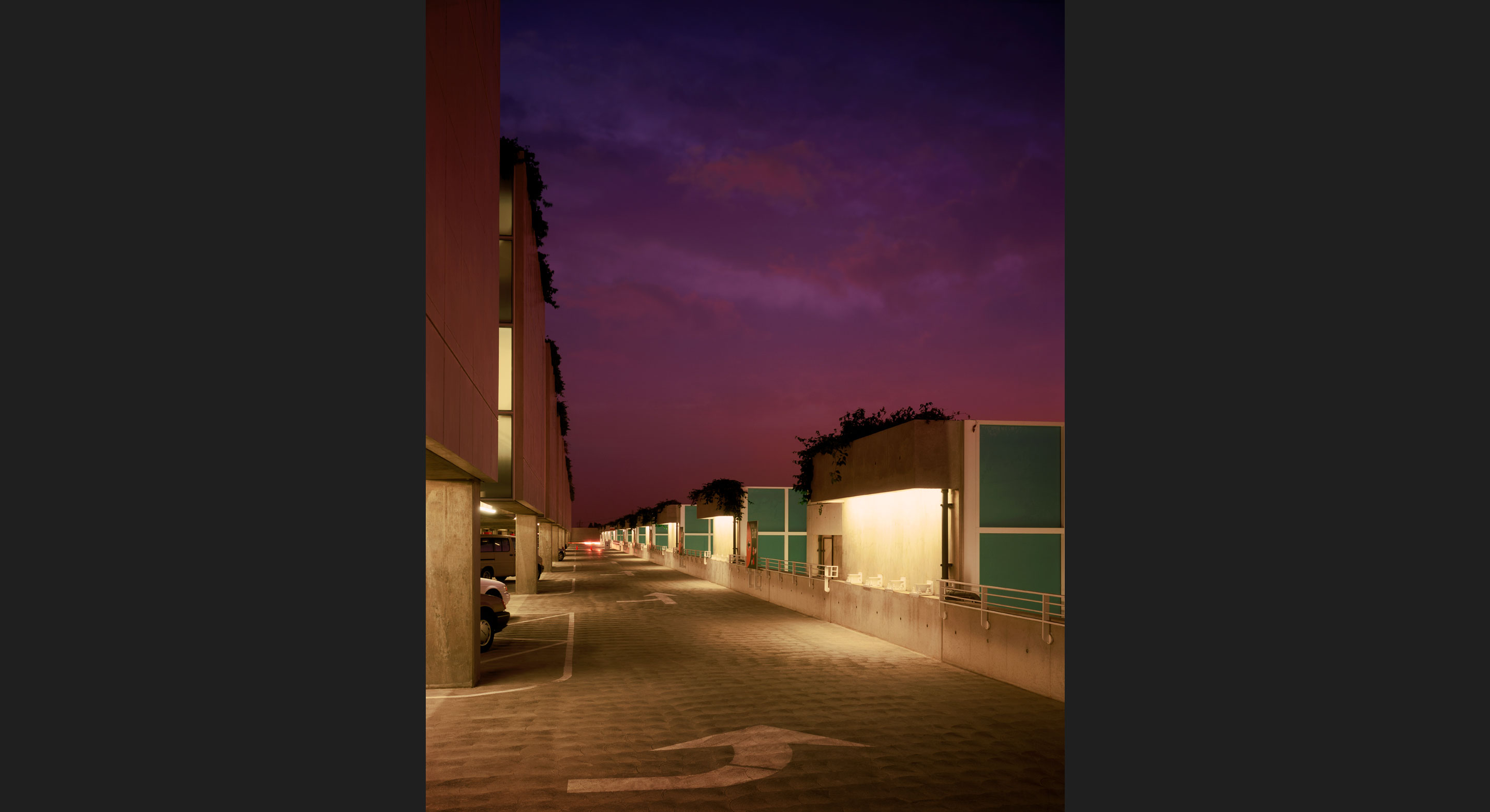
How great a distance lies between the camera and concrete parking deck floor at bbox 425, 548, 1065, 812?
7.52m

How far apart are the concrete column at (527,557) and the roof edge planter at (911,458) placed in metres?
16.4

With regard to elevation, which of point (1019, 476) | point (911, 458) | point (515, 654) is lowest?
point (515, 654)

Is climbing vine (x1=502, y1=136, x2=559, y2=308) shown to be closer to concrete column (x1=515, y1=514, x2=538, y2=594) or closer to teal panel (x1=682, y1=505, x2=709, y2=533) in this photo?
concrete column (x1=515, y1=514, x2=538, y2=594)

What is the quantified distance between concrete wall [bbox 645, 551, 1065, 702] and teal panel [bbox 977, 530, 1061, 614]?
324 cm

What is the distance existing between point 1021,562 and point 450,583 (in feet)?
47.4

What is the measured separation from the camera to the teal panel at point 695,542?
6794cm

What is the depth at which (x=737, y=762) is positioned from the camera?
28.0 ft

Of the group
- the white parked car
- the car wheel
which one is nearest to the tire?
the car wheel

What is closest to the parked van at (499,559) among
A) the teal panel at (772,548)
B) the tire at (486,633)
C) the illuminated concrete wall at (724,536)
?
the teal panel at (772,548)

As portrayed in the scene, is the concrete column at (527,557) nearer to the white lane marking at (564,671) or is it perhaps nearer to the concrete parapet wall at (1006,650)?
the white lane marking at (564,671)

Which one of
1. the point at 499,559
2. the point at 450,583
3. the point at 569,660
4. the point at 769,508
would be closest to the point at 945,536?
the point at 569,660

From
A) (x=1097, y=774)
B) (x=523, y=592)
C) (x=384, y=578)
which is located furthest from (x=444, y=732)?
(x=523, y=592)

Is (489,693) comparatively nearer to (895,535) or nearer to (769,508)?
(895,535)

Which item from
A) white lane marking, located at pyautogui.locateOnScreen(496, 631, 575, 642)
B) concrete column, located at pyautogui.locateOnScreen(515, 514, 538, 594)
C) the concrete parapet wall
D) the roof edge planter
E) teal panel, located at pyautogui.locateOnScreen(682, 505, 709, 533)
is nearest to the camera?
the concrete parapet wall
